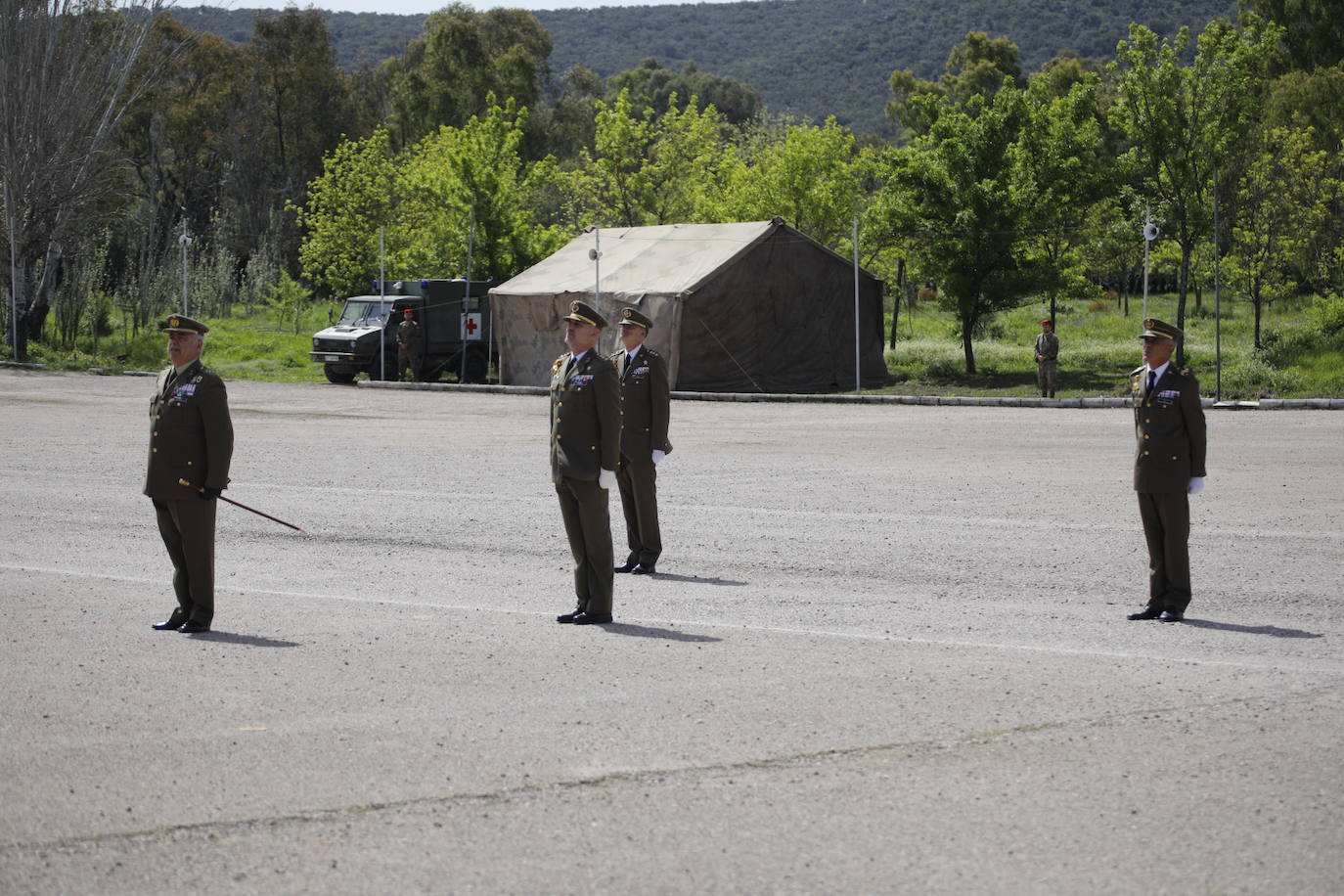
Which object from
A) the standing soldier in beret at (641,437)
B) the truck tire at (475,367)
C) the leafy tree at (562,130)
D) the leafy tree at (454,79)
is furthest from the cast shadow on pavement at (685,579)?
the leafy tree at (562,130)

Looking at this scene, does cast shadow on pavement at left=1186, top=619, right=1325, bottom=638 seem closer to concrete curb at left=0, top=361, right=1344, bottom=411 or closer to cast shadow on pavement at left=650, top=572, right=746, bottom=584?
cast shadow on pavement at left=650, top=572, right=746, bottom=584

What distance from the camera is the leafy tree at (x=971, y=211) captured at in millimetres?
35500

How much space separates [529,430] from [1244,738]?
1703cm

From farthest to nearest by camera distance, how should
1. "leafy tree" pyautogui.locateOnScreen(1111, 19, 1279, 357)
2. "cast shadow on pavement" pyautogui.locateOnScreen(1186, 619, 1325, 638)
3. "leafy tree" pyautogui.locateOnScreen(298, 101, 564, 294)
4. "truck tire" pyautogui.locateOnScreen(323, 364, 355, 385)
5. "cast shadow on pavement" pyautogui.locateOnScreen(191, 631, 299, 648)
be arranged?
1. "leafy tree" pyautogui.locateOnScreen(298, 101, 564, 294)
2. "truck tire" pyautogui.locateOnScreen(323, 364, 355, 385)
3. "leafy tree" pyautogui.locateOnScreen(1111, 19, 1279, 357)
4. "cast shadow on pavement" pyautogui.locateOnScreen(1186, 619, 1325, 638)
5. "cast shadow on pavement" pyautogui.locateOnScreen(191, 631, 299, 648)

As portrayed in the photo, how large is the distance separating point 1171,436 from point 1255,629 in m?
1.26

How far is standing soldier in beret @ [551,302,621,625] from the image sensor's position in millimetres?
8570

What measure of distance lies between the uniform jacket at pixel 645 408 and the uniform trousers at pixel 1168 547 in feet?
11.6

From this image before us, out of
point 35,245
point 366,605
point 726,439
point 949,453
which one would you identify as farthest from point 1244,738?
point 35,245

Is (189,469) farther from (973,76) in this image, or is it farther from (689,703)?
(973,76)

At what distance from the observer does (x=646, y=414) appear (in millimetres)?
11148

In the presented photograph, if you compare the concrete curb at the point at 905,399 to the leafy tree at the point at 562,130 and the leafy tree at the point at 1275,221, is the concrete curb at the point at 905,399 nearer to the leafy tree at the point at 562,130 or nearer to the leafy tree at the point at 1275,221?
the leafy tree at the point at 1275,221

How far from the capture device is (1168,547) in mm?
8719

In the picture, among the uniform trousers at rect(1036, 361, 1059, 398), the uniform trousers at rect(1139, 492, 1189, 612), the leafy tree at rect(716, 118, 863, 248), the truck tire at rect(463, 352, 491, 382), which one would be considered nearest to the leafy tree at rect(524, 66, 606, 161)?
the leafy tree at rect(716, 118, 863, 248)

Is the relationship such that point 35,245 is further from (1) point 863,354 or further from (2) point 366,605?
(2) point 366,605
